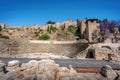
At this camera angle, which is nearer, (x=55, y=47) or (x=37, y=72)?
(x=37, y=72)

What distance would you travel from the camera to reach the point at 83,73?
37.6 ft

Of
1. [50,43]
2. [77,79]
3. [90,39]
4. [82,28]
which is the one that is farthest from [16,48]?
[77,79]

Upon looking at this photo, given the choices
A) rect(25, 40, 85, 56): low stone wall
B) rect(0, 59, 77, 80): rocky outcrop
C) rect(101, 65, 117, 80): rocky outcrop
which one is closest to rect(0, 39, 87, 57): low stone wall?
rect(25, 40, 85, 56): low stone wall

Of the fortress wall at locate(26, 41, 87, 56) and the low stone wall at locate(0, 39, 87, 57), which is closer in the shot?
the low stone wall at locate(0, 39, 87, 57)

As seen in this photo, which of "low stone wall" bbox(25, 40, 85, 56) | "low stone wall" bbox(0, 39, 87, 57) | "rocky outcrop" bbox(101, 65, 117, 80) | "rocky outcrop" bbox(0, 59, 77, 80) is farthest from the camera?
"low stone wall" bbox(25, 40, 85, 56)

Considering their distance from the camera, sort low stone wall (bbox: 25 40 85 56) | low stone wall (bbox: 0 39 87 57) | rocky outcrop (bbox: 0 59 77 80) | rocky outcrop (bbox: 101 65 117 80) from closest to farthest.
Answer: rocky outcrop (bbox: 0 59 77 80) < rocky outcrop (bbox: 101 65 117 80) < low stone wall (bbox: 0 39 87 57) < low stone wall (bbox: 25 40 85 56)

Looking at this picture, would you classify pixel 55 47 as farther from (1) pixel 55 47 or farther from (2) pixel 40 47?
(2) pixel 40 47

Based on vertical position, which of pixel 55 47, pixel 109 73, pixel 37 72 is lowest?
pixel 109 73

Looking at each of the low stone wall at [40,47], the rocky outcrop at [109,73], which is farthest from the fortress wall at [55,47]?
the rocky outcrop at [109,73]

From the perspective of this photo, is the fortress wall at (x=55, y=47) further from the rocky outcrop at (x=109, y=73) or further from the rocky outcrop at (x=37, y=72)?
the rocky outcrop at (x=37, y=72)

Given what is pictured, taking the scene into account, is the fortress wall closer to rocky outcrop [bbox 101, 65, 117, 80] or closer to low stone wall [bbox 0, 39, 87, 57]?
low stone wall [bbox 0, 39, 87, 57]

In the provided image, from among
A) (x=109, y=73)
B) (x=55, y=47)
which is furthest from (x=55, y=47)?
(x=109, y=73)

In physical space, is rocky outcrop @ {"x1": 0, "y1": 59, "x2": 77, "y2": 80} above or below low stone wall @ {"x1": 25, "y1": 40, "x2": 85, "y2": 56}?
below

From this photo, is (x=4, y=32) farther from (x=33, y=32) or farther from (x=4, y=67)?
(x=4, y=67)
